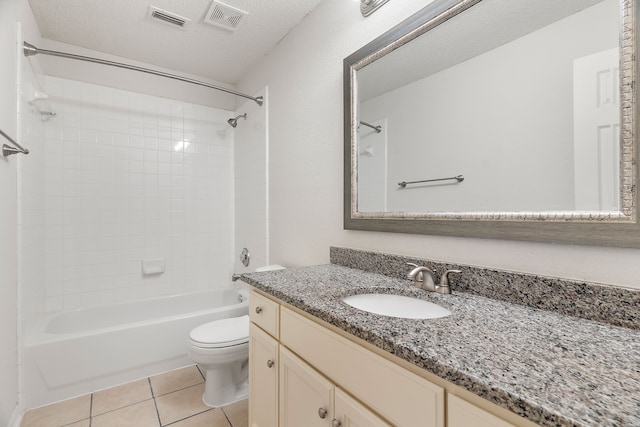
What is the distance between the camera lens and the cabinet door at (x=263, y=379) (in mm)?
1128

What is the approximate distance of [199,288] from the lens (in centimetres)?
286

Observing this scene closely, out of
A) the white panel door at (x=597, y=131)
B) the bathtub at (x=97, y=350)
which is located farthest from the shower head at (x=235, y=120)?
the white panel door at (x=597, y=131)

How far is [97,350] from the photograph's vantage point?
6.11 ft

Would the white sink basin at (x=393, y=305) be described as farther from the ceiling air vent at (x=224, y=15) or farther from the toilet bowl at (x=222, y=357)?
the ceiling air vent at (x=224, y=15)

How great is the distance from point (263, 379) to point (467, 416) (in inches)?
35.0

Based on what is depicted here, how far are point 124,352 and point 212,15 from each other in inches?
87.8

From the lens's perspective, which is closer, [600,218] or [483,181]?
[600,218]

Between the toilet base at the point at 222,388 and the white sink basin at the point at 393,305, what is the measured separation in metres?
1.10

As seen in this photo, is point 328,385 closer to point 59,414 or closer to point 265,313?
point 265,313

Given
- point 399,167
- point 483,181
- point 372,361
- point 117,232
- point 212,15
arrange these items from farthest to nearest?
point 117,232, point 212,15, point 399,167, point 483,181, point 372,361

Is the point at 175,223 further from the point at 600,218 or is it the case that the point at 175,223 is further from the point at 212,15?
the point at 600,218

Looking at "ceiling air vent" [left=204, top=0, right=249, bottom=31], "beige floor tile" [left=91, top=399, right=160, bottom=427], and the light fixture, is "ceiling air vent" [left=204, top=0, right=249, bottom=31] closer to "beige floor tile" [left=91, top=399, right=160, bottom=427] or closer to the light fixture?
the light fixture

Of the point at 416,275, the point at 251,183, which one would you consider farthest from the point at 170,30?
the point at 416,275

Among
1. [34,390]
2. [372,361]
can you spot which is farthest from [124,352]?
[372,361]
